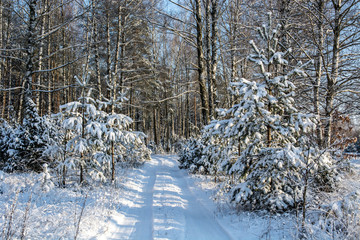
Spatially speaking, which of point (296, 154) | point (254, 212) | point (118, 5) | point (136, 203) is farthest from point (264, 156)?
point (118, 5)

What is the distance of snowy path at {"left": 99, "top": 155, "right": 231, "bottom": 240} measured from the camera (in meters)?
4.64

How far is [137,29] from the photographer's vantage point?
663 inches

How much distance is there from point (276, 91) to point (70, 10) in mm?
19715

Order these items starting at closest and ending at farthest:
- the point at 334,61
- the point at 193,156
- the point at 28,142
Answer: the point at 334,61, the point at 28,142, the point at 193,156

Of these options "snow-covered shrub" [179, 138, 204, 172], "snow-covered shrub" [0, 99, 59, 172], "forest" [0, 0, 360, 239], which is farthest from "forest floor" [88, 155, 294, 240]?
"snow-covered shrub" [0, 99, 59, 172]

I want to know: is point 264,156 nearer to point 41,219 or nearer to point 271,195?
point 271,195

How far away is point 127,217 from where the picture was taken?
5.68 meters

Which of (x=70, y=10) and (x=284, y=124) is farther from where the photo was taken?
(x=70, y=10)

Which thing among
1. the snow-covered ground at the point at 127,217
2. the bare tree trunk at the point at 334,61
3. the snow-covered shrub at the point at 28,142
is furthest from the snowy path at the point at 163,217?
the bare tree trunk at the point at 334,61

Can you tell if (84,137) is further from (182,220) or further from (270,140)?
(270,140)

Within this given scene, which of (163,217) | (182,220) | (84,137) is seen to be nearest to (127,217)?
(163,217)

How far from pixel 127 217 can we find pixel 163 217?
0.93 meters

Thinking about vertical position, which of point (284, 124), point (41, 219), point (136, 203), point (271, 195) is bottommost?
point (136, 203)

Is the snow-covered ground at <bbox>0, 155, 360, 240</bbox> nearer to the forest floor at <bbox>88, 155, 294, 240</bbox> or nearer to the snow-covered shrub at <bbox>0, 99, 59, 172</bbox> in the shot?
the forest floor at <bbox>88, 155, 294, 240</bbox>
